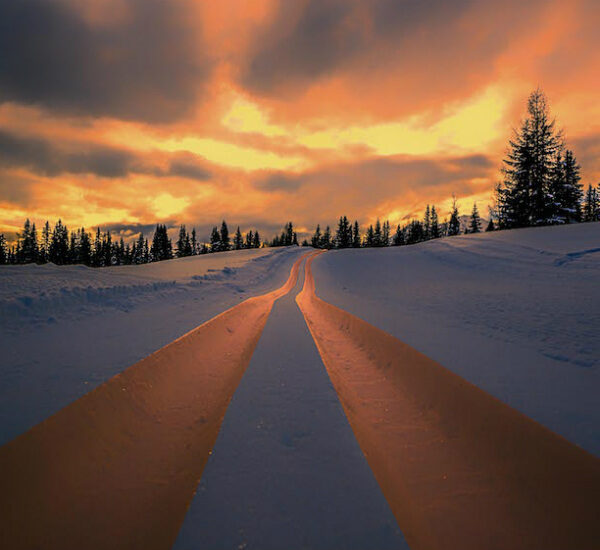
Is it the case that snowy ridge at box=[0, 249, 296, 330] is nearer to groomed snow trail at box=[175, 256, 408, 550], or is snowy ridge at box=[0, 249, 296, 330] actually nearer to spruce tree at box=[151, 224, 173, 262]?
groomed snow trail at box=[175, 256, 408, 550]

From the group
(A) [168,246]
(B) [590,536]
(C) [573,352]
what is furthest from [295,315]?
(A) [168,246]

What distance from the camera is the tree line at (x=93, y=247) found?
63.7m

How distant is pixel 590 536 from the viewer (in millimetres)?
1830

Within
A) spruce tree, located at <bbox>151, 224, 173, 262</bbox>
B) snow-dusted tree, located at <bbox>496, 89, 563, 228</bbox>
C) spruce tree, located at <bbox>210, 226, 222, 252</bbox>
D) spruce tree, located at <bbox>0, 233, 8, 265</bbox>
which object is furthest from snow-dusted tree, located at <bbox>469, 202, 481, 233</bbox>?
spruce tree, located at <bbox>0, 233, 8, 265</bbox>

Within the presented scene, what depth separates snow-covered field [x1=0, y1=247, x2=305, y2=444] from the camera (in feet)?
9.82

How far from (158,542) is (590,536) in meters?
3.12

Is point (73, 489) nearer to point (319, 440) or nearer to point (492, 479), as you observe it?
point (319, 440)

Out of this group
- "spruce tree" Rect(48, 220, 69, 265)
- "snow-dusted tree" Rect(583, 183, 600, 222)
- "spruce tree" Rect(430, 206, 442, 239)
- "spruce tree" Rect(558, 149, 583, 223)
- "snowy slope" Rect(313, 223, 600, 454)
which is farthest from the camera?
"spruce tree" Rect(430, 206, 442, 239)

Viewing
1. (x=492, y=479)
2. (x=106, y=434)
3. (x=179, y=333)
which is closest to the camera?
(x=492, y=479)

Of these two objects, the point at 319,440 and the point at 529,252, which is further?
the point at 529,252

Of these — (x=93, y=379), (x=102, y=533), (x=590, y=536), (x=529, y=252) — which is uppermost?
(x=529, y=252)

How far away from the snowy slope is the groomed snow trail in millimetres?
2027

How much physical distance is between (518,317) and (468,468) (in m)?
4.58

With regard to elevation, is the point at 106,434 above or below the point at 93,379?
below
